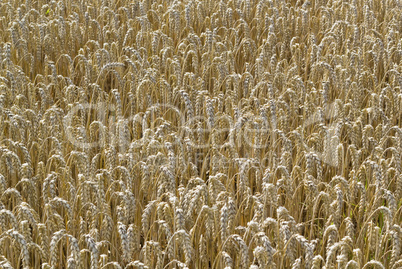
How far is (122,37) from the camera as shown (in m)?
3.44

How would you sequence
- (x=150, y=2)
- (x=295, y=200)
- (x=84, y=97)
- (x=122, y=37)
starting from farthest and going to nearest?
(x=150, y=2) → (x=122, y=37) → (x=84, y=97) → (x=295, y=200)

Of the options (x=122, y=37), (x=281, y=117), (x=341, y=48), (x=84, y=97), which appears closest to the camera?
(x=281, y=117)

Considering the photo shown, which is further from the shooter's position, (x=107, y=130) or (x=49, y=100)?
(x=49, y=100)

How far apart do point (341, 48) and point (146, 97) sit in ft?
3.79

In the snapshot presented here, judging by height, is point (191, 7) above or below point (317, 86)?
above

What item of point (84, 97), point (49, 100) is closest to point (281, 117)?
point (84, 97)

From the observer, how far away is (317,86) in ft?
9.81

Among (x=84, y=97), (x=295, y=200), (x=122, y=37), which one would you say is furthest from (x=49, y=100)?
(x=295, y=200)

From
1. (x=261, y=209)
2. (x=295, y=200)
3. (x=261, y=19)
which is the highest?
(x=261, y=19)

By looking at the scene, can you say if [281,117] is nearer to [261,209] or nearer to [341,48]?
[261,209]

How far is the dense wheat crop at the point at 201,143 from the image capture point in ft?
5.37

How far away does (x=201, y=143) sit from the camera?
2279mm

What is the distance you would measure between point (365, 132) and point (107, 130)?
38.5 inches

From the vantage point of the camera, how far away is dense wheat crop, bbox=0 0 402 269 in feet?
5.37
